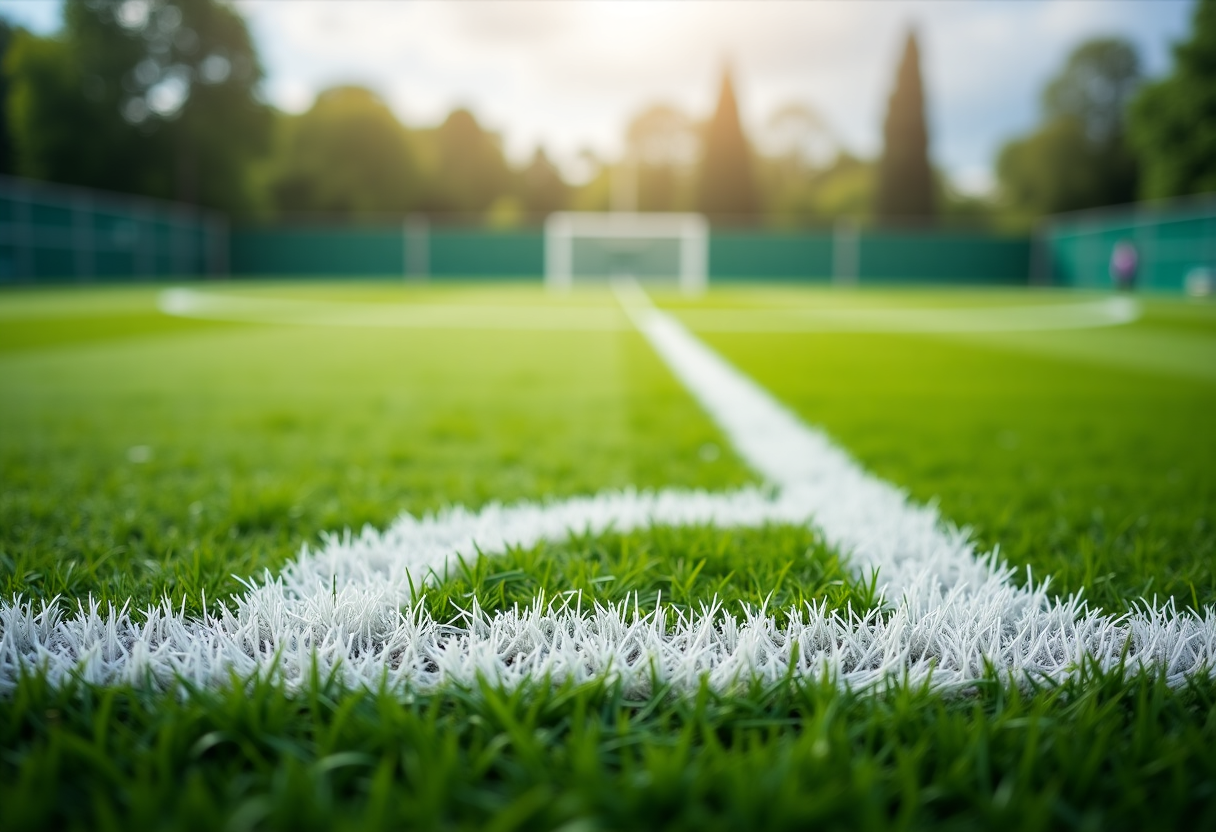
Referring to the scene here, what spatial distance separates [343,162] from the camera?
44.1 metres

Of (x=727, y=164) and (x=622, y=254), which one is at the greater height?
(x=727, y=164)

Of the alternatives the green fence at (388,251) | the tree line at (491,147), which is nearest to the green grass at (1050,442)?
the tree line at (491,147)

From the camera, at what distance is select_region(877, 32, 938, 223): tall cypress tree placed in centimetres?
4106

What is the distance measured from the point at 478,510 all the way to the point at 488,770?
3.95ft

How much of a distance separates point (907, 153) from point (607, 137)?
79.1ft

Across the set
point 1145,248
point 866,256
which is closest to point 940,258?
point 866,256

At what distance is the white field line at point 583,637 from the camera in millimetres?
1078

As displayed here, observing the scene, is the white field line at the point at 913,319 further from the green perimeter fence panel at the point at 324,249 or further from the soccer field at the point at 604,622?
the green perimeter fence panel at the point at 324,249

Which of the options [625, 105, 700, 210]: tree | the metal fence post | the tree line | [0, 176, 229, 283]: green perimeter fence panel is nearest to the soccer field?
the tree line

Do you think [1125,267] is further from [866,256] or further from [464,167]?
[464,167]

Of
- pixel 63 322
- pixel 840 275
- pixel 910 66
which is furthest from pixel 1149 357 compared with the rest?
pixel 910 66

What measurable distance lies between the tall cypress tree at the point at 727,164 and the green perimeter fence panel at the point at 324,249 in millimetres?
20684

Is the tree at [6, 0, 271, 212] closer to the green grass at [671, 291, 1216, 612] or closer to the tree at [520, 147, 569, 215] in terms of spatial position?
the green grass at [671, 291, 1216, 612]

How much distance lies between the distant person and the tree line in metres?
5.76
